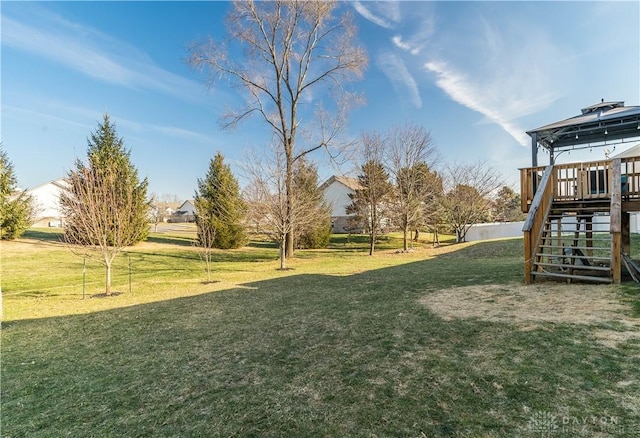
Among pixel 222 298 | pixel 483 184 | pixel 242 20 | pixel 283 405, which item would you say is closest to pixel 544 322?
pixel 283 405

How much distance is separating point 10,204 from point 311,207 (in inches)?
677

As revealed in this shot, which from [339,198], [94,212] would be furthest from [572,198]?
[339,198]

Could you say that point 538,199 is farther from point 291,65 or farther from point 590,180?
point 291,65

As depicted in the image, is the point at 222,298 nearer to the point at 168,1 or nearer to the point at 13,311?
the point at 13,311

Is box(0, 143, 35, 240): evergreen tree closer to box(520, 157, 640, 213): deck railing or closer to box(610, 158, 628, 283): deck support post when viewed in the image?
box(520, 157, 640, 213): deck railing

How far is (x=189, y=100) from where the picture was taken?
17266mm

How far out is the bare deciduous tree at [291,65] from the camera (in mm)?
15766

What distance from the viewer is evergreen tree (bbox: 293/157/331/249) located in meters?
15.1

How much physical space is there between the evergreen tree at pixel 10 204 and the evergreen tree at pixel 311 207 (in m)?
16.1

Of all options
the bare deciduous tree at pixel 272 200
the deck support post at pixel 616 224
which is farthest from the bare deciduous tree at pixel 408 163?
the deck support post at pixel 616 224

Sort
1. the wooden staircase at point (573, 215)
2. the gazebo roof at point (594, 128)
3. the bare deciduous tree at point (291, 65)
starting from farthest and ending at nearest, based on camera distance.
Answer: the bare deciduous tree at point (291, 65) < the gazebo roof at point (594, 128) < the wooden staircase at point (573, 215)

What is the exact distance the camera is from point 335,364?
343 centimetres

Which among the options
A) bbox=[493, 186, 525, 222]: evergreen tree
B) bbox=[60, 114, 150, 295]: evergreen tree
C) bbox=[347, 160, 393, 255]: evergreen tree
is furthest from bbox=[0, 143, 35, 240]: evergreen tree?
bbox=[493, 186, 525, 222]: evergreen tree

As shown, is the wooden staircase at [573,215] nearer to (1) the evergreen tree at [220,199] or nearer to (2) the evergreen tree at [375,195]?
(2) the evergreen tree at [375,195]
